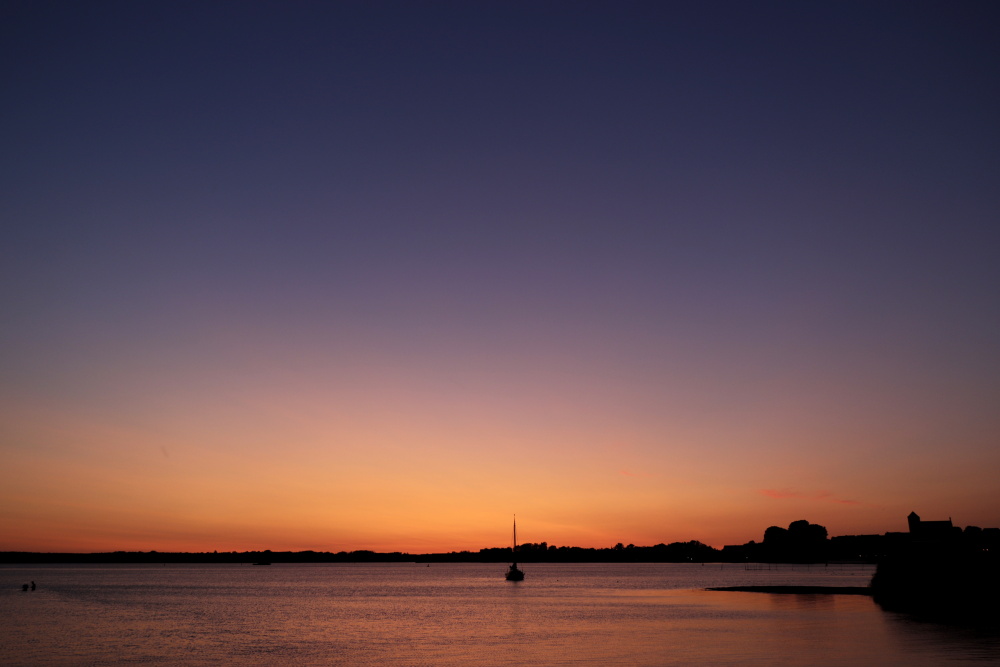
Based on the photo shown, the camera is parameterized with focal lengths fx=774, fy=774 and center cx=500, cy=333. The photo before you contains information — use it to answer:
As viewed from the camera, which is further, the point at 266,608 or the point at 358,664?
the point at 266,608

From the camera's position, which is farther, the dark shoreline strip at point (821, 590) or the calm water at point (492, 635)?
the dark shoreline strip at point (821, 590)

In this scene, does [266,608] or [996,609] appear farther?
[266,608]

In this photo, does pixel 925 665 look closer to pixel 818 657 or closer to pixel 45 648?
pixel 818 657

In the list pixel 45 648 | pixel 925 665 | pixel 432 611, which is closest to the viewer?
pixel 925 665

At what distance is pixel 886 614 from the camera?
76125mm

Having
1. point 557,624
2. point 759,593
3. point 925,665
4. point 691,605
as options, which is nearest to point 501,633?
point 557,624

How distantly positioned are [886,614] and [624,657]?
40.7 meters

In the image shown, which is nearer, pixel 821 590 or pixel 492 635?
pixel 492 635

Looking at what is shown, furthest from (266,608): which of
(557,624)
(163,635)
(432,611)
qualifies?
(557,624)

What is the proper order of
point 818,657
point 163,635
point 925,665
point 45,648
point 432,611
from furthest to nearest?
point 432,611 < point 163,635 < point 45,648 < point 818,657 < point 925,665

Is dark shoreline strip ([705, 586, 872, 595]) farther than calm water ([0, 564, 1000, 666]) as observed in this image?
Yes

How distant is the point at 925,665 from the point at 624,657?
17.1 m

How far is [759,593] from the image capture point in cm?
12706

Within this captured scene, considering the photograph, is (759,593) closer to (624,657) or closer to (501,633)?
(501,633)
